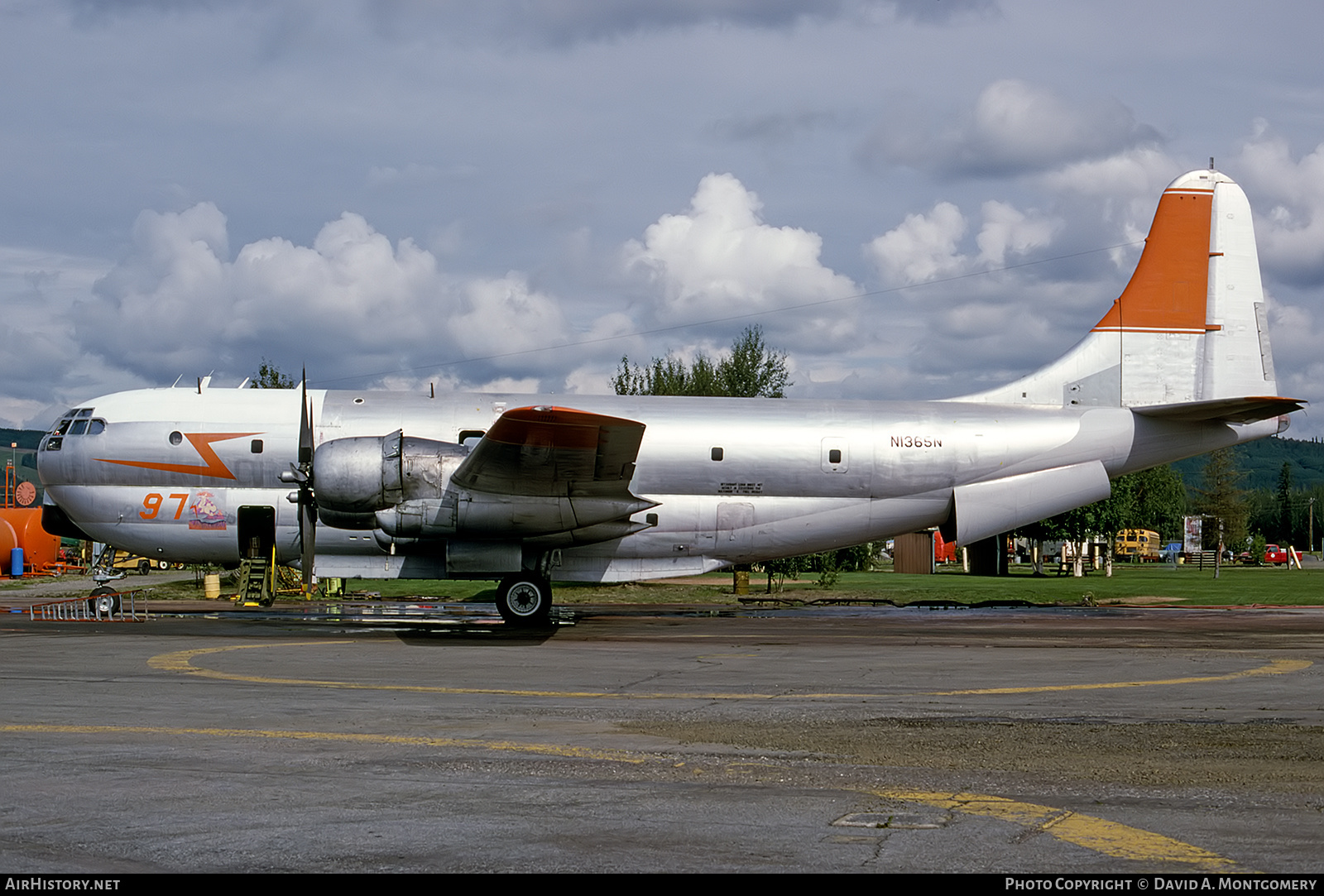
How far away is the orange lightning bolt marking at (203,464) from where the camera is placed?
21828mm

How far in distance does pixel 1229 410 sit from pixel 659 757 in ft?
59.9

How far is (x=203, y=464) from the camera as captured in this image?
21.8 m

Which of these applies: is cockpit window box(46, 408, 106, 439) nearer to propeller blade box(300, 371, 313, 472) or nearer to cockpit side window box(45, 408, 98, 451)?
cockpit side window box(45, 408, 98, 451)

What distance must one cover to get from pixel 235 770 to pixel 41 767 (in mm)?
1392

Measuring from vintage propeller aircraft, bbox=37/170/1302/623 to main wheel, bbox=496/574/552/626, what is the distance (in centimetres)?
4

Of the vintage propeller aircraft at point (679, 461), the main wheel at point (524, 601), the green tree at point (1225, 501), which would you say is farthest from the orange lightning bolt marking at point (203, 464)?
the green tree at point (1225, 501)

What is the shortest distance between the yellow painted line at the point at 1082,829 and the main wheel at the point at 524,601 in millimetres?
13913

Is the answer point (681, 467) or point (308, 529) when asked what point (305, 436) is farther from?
point (681, 467)

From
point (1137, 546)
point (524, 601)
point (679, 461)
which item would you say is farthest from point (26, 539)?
point (1137, 546)

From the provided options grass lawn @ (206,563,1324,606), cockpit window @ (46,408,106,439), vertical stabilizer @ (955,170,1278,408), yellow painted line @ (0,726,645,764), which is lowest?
grass lawn @ (206,563,1324,606)

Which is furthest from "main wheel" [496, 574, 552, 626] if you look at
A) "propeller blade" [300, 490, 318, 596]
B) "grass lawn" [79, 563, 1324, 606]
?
"grass lawn" [79, 563, 1324, 606]

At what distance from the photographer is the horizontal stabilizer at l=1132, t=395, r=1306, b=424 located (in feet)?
72.4
